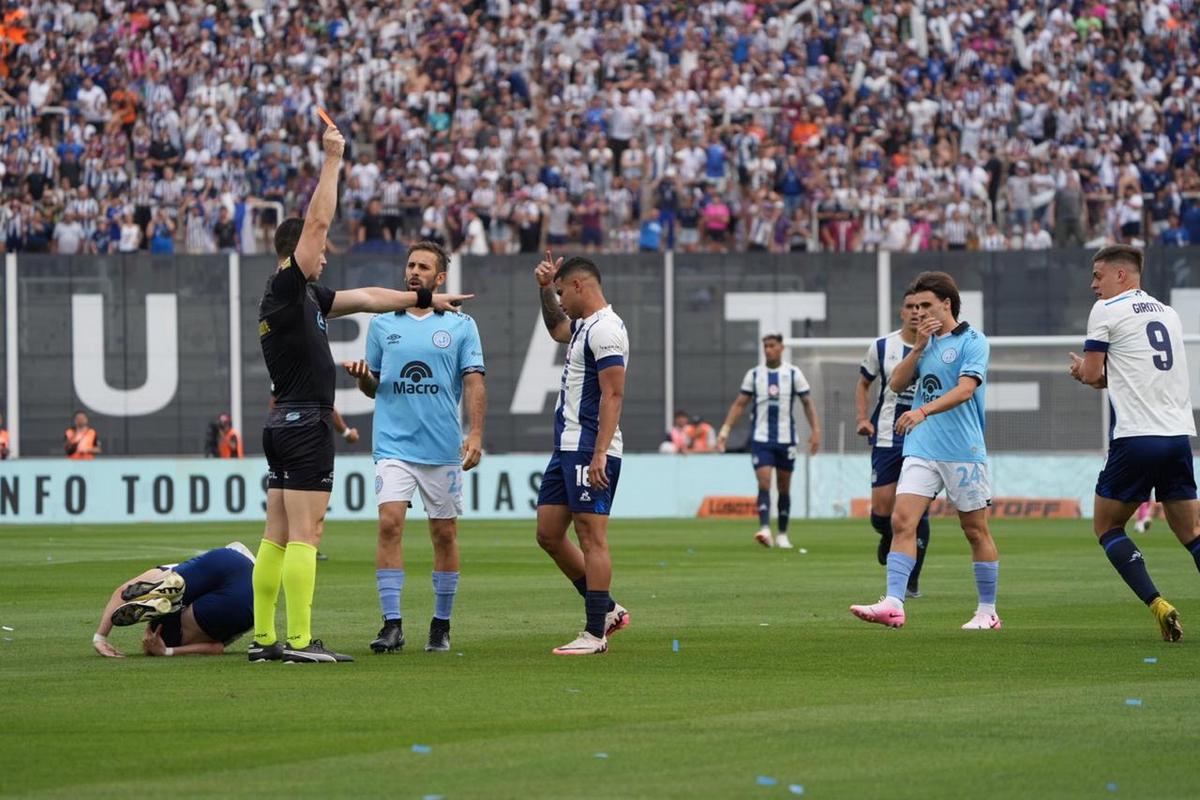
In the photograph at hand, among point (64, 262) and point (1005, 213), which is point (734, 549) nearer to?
point (1005, 213)

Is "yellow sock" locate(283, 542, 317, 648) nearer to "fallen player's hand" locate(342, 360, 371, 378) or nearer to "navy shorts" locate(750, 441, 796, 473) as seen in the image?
"fallen player's hand" locate(342, 360, 371, 378)

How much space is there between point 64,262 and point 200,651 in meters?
24.3

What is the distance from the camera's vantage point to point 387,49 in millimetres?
38562

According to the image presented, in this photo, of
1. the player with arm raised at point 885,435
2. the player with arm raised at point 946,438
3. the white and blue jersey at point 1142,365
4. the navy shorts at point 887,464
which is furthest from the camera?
the navy shorts at point 887,464

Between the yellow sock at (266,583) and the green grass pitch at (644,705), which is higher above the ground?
the yellow sock at (266,583)

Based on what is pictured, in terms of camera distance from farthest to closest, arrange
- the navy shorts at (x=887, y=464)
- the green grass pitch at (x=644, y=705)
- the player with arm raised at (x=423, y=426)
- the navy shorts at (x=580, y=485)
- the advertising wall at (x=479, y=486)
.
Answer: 1. the advertising wall at (x=479, y=486)
2. the navy shorts at (x=887, y=464)
3. the player with arm raised at (x=423, y=426)
4. the navy shorts at (x=580, y=485)
5. the green grass pitch at (x=644, y=705)

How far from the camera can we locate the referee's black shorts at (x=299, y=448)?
10344 millimetres

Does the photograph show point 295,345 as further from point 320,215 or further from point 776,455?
point 776,455

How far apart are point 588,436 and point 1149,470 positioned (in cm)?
335

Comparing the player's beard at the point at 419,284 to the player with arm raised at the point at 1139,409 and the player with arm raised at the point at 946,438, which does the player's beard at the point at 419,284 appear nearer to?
the player with arm raised at the point at 946,438

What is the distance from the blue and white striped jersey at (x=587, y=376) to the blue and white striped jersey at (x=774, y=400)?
12783mm

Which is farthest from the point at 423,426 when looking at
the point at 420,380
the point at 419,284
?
the point at 419,284

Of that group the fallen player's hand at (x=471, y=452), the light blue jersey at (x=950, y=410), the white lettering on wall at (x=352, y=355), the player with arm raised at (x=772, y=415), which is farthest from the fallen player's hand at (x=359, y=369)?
the white lettering on wall at (x=352, y=355)

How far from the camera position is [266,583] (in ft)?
34.3
